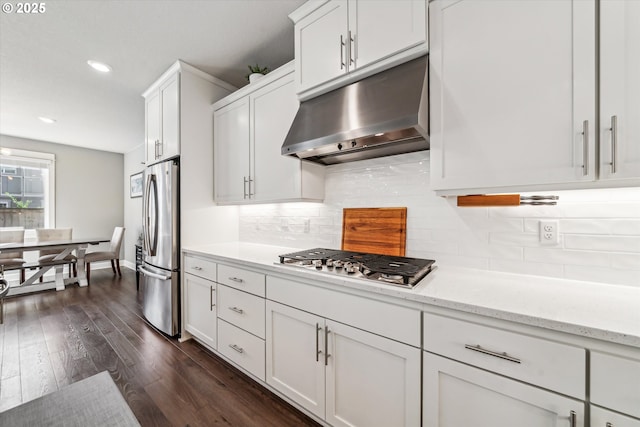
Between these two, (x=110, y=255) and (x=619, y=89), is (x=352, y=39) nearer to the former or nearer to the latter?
(x=619, y=89)

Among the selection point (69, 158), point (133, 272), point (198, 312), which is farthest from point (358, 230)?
point (69, 158)

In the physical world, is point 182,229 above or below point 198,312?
above

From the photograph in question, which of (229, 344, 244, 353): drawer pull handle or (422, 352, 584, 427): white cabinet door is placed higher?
(422, 352, 584, 427): white cabinet door

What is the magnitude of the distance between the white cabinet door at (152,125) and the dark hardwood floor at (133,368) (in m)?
1.91

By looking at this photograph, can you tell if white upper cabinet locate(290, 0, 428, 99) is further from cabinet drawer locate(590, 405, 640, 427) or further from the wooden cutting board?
cabinet drawer locate(590, 405, 640, 427)

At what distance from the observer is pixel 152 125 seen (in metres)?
2.89

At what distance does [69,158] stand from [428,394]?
288 inches

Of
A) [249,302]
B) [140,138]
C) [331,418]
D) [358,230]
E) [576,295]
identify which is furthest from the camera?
[140,138]

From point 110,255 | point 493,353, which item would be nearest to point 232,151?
point 493,353

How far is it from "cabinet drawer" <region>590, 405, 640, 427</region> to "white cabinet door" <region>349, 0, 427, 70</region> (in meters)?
1.58

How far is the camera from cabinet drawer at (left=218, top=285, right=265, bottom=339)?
172 centimetres

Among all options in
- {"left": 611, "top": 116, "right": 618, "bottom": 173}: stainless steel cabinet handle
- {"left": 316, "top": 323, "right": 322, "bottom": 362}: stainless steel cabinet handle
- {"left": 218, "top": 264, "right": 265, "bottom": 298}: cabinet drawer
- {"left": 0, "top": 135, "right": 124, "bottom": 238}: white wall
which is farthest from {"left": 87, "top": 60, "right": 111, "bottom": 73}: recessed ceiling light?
{"left": 0, "top": 135, "right": 124, "bottom": 238}: white wall

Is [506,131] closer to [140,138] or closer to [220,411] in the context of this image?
[220,411]

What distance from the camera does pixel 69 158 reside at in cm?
527
